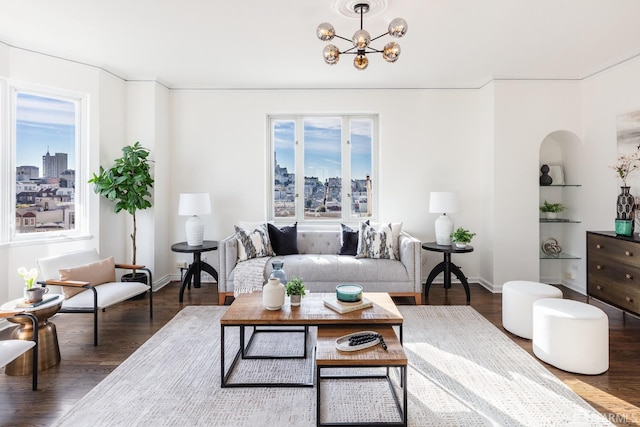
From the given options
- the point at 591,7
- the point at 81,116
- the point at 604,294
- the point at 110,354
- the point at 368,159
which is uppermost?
the point at 591,7

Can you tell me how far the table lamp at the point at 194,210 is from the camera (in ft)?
14.2

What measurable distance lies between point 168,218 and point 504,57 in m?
4.75

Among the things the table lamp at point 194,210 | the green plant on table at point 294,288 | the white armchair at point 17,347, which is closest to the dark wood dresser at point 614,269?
the green plant on table at point 294,288

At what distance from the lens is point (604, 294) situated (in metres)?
3.57

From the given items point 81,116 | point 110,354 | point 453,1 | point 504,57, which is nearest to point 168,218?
point 81,116

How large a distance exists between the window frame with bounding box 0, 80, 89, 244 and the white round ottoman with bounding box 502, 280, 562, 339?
4.67m

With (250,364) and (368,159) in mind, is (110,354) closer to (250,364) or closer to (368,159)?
(250,364)

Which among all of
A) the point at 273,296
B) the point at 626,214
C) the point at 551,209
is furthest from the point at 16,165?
the point at 551,209

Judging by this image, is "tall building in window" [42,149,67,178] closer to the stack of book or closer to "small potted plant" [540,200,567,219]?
the stack of book

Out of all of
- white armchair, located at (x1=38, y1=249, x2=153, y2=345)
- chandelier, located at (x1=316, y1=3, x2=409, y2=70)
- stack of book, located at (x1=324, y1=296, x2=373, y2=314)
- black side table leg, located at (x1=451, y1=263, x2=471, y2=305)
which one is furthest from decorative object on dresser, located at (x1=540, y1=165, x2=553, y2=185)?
white armchair, located at (x1=38, y1=249, x2=153, y2=345)

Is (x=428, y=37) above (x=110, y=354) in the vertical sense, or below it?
above

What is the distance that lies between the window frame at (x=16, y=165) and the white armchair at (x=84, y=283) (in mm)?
706

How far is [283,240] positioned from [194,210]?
1163 millimetres

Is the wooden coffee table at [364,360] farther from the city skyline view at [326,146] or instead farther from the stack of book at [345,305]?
the city skyline view at [326,146]
